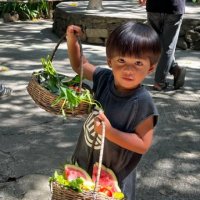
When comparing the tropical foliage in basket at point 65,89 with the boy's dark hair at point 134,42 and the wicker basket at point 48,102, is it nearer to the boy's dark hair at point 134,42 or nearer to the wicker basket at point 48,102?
the wicker basket at point 48,102

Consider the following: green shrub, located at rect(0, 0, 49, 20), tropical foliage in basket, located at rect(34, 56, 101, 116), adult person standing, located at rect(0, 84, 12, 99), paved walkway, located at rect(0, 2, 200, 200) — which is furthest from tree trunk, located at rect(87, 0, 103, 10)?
tropical foliage in basket, located at rect(34, 56, 101, 116)

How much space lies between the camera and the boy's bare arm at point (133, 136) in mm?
1630

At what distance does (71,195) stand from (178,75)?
11.6ft

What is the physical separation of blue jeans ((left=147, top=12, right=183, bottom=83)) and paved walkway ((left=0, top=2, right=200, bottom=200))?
0.95ft

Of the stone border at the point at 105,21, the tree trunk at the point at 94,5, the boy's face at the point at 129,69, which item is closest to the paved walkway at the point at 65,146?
the boy's face at the point at 129,69

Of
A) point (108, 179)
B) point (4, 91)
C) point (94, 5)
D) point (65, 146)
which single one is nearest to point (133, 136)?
point (108, 179)

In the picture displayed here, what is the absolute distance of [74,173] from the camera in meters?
1.78

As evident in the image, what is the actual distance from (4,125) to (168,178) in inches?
61.4

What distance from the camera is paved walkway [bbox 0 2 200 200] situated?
293 cm

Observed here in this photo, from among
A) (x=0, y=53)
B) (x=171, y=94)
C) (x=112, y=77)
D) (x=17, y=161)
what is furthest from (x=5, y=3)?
(x=112, y=77)

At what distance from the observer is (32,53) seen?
6660 millimetres

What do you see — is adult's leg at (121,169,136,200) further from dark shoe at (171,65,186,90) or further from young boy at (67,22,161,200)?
dark shoe at (171,65,186,90)

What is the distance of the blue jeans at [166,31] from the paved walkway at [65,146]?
0.95 ft

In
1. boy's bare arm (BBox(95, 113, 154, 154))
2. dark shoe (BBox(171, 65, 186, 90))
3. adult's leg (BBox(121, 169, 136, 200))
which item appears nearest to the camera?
boy's bare arm (BBox(95, 113, 154, 154))
